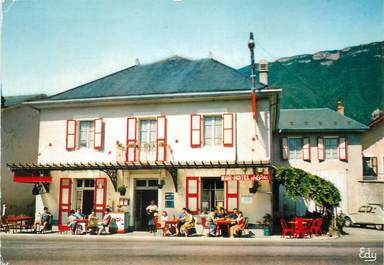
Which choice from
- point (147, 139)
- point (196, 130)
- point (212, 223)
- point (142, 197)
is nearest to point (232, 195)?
point (212, 223)

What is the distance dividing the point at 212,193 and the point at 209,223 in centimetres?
189

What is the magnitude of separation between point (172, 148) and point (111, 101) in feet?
12.5

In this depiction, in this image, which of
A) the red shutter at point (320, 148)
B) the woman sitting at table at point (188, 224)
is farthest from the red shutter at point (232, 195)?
the red shutter at point (320, 148)

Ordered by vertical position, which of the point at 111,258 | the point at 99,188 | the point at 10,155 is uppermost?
the point at 10,155

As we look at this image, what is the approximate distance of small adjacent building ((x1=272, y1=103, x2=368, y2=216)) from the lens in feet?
87.6

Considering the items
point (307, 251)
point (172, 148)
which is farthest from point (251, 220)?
point (307, 251)

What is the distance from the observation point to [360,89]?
4678 cm

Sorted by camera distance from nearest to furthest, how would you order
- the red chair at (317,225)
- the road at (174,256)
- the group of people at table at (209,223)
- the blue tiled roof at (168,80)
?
1. the road at (174,256)
2. the red chair at (317,225)
3. the group of people at table at (209,223)
4. the blue tiled roof at (168,80)

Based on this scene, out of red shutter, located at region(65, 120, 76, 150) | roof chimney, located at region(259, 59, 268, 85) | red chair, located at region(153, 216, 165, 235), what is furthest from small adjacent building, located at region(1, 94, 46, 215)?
roof chimney, located at region(259, 59, 268, 85)

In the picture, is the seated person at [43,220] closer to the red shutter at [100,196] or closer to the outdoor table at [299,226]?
the red shutter at [100,196]

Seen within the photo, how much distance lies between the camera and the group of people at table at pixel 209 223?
16.6 meters

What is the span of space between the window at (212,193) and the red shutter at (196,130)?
171 cm

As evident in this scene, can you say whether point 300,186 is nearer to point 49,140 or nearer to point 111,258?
point 111,258

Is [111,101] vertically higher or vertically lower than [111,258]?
higher
